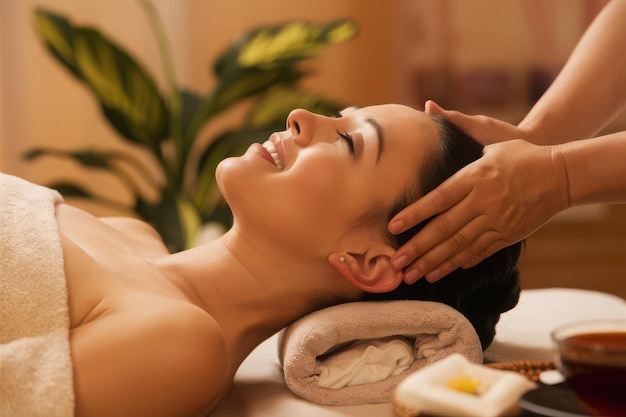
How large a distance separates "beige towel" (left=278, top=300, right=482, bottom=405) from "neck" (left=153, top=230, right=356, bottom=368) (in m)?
0.10

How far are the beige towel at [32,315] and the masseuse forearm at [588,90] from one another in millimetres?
1063

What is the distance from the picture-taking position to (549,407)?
3.03ft

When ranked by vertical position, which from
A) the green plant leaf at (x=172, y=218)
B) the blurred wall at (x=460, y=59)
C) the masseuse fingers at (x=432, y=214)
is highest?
the masseuse fingers at (x=432, y=214)

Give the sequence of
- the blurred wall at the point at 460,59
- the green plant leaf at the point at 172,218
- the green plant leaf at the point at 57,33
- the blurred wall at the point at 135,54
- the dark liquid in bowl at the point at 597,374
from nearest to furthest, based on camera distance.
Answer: the dark liquid in bowl at the point at 597,374
the green plant leaf at the point at 57,33
the green plant leaf at the point at 172,218
the blurred wall at the point at 135,54
the blurred wall at the point at 460,59

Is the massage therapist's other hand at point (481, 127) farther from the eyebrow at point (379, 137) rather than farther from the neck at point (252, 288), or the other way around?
the neck at point (252, 288)

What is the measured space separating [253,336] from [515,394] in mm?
706

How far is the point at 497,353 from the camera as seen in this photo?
1662 millimetres

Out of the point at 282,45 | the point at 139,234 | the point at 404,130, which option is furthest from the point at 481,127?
the point at 282,45

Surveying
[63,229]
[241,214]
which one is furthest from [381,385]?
[63,229]

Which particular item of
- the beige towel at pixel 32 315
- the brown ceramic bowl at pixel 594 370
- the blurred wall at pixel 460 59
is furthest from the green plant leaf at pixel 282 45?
the brown ceramic bowl at pixel 594 370

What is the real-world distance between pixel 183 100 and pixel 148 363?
6.49 feet

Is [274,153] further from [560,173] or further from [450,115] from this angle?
[560,173]

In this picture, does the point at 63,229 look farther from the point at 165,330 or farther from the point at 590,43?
the point at 590,43

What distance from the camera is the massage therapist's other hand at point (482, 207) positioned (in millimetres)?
1428
